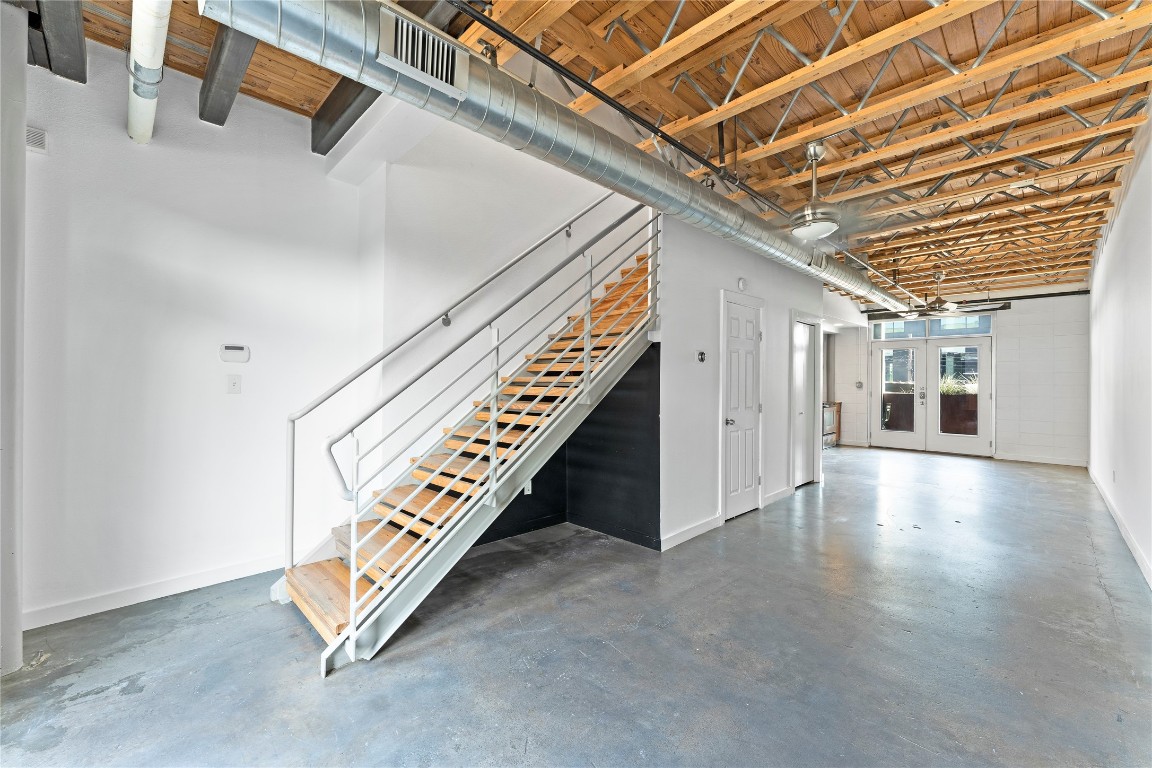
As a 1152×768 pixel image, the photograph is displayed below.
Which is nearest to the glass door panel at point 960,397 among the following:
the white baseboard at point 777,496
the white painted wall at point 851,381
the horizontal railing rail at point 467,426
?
the white painted wall at point 851,381

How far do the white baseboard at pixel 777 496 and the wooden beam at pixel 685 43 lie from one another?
446 centimetres

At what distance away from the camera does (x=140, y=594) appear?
3.16 m

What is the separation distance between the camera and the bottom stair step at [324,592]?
101 inches

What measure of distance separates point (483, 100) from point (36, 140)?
2633 millimetres

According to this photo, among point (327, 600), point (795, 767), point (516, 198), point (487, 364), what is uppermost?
point (516, 198)

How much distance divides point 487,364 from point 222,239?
206 centimetres

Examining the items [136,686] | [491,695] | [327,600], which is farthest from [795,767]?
[136,686]

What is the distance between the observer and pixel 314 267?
12.7ft

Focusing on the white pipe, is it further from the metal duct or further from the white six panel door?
the white six panel door

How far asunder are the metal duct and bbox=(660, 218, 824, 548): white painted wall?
529 mm

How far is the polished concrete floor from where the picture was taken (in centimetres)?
198

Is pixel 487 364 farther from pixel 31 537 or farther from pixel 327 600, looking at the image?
pixel 31 537

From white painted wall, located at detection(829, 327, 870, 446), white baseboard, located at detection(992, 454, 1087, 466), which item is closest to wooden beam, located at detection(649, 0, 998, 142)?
white painted wall, located at detection(829, 327, 870, 446)

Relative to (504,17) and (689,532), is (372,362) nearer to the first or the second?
(504,17)
